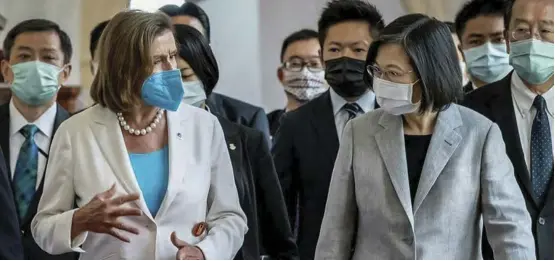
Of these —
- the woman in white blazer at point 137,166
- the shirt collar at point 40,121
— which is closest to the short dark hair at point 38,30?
the shirt collar at point 40,121

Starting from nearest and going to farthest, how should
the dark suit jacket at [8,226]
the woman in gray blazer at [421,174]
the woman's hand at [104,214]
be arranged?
the woman's hand at [104,214], the woman in gray blazer at [421,174], the dark suit jacket at [8,226]

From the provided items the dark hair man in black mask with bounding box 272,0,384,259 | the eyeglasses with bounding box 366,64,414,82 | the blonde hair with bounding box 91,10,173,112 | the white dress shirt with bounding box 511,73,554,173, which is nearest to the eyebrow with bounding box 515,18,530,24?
the white dress shirt with bounding box 511,73,554,173

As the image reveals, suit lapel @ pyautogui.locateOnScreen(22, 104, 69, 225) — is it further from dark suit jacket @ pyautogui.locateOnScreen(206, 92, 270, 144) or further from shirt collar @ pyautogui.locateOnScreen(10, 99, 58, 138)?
dark suit jacket @ pyautogui.locateOnScreen(206, 92, 270, 144)

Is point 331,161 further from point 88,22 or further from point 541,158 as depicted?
point 88,22

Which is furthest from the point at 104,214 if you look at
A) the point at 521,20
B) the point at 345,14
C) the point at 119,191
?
the point at 521,20

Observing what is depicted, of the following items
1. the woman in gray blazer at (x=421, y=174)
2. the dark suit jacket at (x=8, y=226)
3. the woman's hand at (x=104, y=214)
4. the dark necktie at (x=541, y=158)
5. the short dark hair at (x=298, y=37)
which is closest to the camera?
the woman's hand at (x=104, y=214)

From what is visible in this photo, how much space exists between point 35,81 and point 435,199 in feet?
2.78

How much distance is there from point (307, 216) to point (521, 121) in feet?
1.55

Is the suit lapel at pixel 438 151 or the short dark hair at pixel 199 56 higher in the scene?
the short dark hair at pixel 199 56

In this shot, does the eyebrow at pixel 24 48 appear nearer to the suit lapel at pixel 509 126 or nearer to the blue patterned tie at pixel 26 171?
the blue patterned tie at pixel 26 171

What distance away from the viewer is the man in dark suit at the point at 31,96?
1.54 metres

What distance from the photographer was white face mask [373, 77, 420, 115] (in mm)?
1267

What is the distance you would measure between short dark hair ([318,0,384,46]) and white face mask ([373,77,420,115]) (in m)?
0.27

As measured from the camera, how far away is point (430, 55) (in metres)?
1.27
